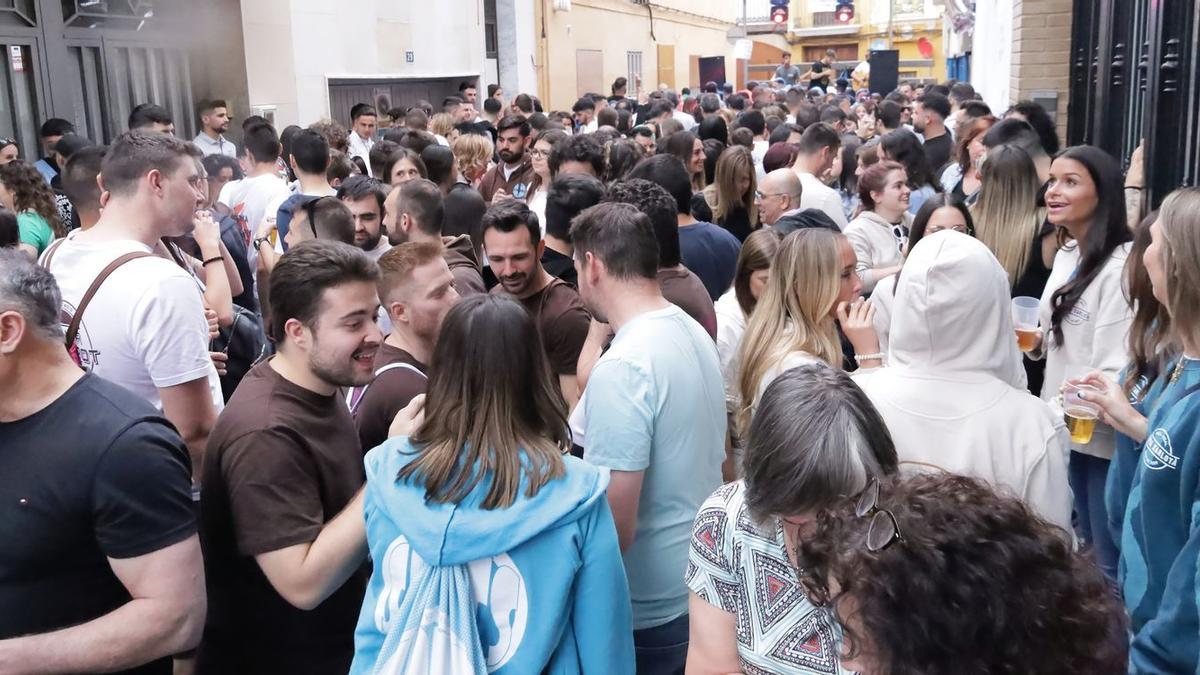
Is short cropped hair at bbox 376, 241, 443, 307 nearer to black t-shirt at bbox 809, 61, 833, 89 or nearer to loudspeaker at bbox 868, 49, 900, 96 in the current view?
loudspeaker at bbox 868, 49, 900, 96

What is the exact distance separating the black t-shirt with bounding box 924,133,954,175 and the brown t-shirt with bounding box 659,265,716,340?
233 inches

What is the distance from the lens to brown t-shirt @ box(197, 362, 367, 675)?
2.34m

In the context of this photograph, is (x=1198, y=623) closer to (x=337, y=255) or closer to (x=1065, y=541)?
(x=1065, y=541)

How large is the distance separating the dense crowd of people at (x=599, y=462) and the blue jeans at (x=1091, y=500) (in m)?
0.02

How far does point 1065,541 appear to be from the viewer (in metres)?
1.41

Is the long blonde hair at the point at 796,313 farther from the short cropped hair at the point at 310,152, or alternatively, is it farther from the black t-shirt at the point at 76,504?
the short cropped hair at the point at 310,152

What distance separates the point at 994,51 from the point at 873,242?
8890 millimetres

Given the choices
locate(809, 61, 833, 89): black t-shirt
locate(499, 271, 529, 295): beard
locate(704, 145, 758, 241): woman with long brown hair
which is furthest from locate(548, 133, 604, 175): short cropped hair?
locate(809, 61, 833, 89): black t-shirt

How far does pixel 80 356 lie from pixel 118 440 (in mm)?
1359

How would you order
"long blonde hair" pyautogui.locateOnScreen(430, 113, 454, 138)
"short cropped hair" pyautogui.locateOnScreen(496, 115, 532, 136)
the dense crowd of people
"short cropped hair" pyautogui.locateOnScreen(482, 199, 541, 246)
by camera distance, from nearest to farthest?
the dense crowd of people < "short cropped hair" pyautogui.locateOnScreen(482, 199, 541, 246) < "short cropped hair" pyautogui.locateOnScreen(496, 115, 532, 136) < "long blonde hair" pyautogui.locateOnScreen(430, 113, 454, 138)

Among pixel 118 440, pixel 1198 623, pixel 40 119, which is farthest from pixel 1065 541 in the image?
pixel 40 119

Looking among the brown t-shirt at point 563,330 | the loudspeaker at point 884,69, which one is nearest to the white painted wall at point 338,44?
the loudspeaker at point 884,69

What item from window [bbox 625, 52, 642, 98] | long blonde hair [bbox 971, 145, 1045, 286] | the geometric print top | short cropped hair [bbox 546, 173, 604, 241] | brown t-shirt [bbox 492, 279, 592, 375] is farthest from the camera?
window [bbox 625, 52, 642, 98]

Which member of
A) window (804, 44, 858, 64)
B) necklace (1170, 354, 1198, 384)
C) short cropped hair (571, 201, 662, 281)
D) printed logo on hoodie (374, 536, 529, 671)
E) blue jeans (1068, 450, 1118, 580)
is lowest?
blue jeans (1068, 450, 1118, 580)
